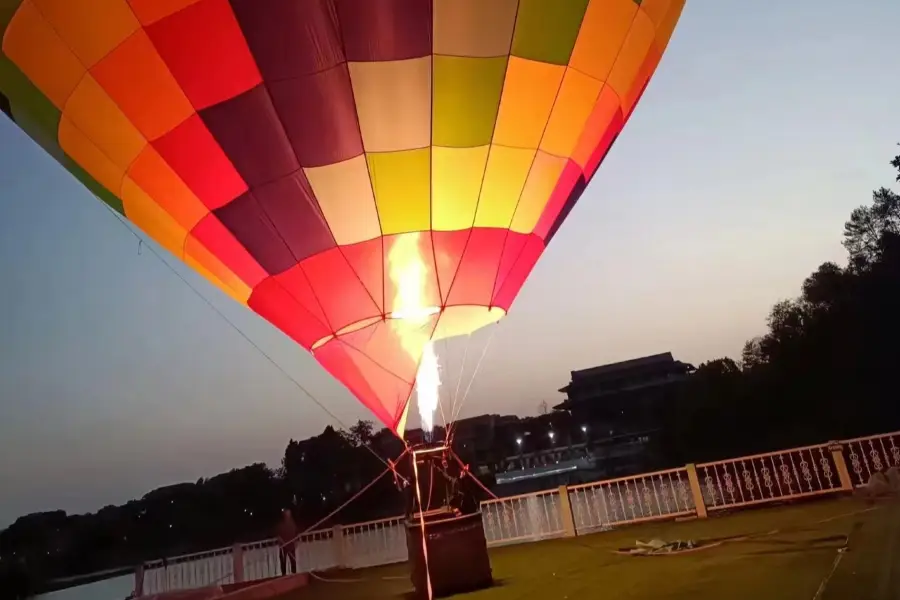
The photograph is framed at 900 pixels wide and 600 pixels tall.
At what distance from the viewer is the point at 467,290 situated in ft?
16.7

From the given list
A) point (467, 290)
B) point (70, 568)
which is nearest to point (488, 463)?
point (70, 568)

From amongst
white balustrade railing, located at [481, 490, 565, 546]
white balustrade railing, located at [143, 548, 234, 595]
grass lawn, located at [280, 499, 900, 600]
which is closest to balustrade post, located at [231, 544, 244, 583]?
white balustrade railing, located at [143, 548, 234, 595]

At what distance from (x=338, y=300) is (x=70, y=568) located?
32245mm

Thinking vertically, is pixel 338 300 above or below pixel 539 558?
above

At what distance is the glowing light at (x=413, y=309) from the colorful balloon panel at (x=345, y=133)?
0.05ft

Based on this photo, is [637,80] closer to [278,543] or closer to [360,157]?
[360,157]

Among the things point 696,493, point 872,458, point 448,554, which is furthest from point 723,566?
point 872,458

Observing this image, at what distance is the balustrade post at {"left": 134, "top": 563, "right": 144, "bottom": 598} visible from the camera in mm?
8648

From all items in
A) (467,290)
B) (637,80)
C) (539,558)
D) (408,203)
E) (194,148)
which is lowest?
(539,558)

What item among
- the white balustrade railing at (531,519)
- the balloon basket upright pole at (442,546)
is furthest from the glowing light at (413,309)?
the white balustrade railing at (531,519)

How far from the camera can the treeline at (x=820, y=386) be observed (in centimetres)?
1844

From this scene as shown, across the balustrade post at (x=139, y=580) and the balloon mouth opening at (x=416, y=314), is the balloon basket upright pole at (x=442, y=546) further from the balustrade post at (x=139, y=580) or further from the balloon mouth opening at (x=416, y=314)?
the balustrade post at (x=139, y=580)

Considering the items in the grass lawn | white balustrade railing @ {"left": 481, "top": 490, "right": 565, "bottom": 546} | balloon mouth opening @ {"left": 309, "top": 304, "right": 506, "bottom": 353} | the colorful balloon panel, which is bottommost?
the grass lawn

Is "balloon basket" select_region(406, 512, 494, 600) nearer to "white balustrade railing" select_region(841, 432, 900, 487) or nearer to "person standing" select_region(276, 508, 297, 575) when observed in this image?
"person standing" select_region(276, 508, 297, 575)
